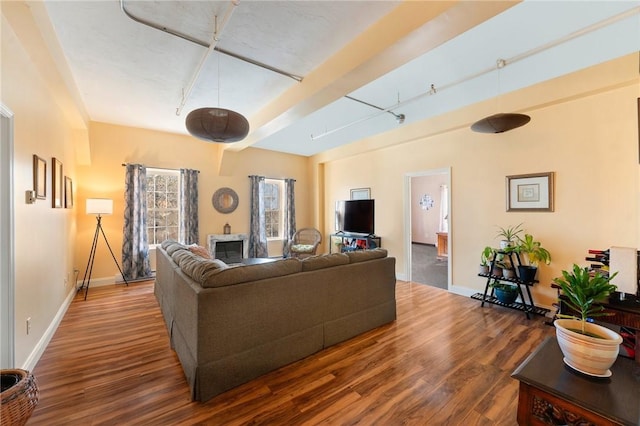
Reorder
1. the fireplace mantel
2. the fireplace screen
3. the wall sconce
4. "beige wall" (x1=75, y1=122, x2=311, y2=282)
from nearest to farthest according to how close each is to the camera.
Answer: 1. "beige wall" (x1=75, y1=122, x2=311, y2=282)
2. the fireplace mantel
3. the fireplace screen
4. the wall sconce

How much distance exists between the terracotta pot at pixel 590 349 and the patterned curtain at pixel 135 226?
6.14 metres

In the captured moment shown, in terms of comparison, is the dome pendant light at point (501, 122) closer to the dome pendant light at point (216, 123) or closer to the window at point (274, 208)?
the dome pendant light at point (216, 123)

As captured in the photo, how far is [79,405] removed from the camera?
1.88 meters

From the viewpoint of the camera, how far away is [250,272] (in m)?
2.19

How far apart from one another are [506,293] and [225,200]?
576 cm

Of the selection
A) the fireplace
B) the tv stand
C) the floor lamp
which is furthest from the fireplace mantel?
the tv stand

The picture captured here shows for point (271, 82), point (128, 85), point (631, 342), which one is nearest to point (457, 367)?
point (631, 342)

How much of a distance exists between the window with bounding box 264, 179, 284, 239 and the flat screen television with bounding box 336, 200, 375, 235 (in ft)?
5.60

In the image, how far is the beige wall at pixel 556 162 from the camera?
2992 mm

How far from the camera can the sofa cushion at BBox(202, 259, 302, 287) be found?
2.00 meters

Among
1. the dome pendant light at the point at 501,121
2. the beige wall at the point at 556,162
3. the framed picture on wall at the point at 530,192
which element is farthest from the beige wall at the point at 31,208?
the framed picture on wall at the point at 530,192

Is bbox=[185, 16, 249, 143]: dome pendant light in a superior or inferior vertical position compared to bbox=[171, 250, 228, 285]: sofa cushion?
superior

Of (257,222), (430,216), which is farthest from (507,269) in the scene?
(430,216)

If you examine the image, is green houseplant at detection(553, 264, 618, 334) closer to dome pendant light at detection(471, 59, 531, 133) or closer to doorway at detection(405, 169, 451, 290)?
dome pendant light at detection(471, 59, 531, 133)
